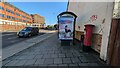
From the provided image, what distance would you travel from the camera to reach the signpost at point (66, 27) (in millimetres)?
8805

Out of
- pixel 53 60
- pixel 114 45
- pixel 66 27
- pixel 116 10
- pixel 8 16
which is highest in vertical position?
pixel 8 16

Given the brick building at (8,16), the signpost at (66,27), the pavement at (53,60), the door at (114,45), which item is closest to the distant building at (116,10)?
the door at (114,45)

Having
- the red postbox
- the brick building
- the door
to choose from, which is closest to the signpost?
the red postbox

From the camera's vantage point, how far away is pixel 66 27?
29.3 ft

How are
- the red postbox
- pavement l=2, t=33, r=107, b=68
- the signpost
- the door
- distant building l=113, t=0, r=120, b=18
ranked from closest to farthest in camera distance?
the door < distant building l=113, t=0, r=120, b=18 < pavement l=2, t=33, r=107, b=68 < the red postbox < the signpost

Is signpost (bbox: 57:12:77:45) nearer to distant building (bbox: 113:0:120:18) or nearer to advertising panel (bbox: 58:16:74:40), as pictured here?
advertising panel (bbox: 58:16:74:40)

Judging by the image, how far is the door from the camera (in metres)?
4.02

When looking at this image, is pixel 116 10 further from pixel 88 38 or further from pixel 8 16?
pixel 8 16

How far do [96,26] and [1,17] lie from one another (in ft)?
139

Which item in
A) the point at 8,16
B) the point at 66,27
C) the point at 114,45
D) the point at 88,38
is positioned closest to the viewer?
the point at 114,45

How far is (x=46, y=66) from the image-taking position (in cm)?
425

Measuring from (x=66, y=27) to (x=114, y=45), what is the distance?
5067mm

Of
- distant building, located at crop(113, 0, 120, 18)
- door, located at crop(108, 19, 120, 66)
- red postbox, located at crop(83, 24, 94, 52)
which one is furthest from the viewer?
red postbox, located at crop(83, 24, 94, 52)

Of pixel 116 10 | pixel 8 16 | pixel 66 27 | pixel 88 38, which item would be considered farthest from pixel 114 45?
pixel 8 16
